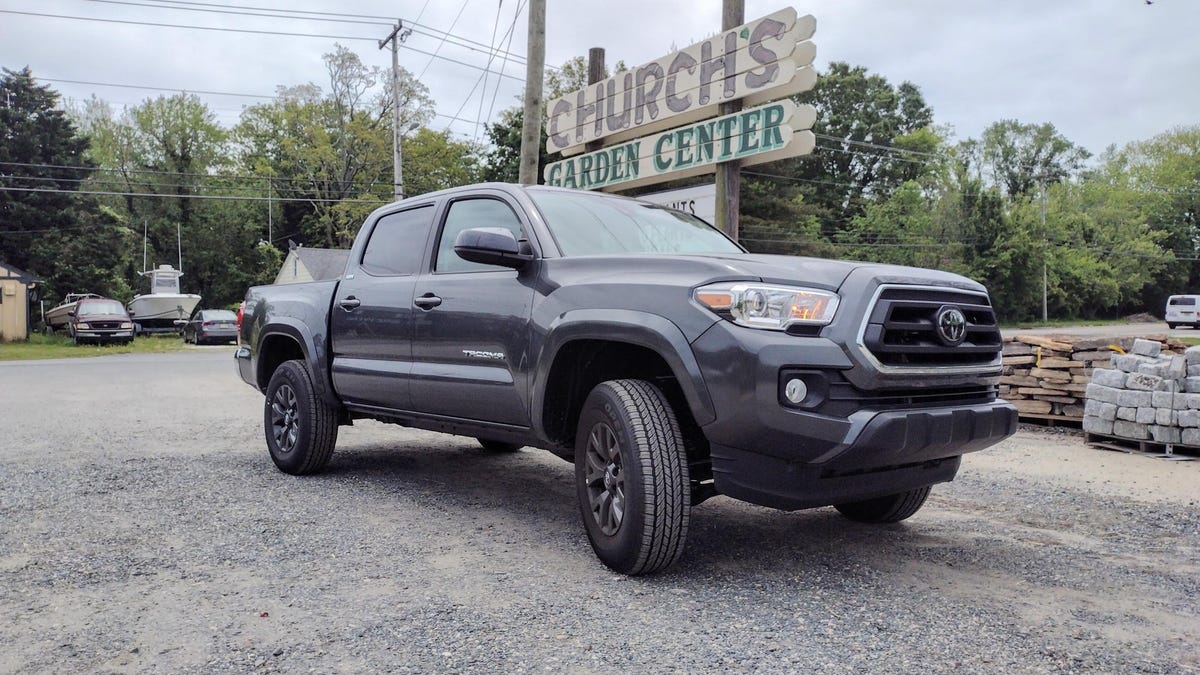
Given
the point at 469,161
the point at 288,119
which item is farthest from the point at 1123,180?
the point at 288,119

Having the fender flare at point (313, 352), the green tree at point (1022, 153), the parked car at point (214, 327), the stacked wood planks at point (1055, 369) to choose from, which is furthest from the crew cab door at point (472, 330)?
the green tree at point (1022, 153)

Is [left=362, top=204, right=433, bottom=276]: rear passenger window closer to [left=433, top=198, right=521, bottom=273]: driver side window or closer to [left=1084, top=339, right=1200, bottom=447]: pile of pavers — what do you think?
[left=433, top=198, right=521, bottom=273]: driver side window

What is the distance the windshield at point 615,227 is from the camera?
446 cm

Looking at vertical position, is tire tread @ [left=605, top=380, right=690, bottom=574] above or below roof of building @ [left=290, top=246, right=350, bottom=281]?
below

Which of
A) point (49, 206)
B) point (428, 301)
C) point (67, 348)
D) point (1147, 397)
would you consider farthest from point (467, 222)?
point (49, 206)

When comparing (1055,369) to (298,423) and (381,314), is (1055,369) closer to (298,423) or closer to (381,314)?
(381,314)

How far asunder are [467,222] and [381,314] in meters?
0.83

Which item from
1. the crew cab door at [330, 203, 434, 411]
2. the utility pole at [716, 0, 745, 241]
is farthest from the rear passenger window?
the utility pole at [716, 0, 745, 241]

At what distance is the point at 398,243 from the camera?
562 centimetres

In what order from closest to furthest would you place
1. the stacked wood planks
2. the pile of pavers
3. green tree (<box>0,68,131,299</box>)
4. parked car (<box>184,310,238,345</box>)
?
the pile of pavers < the stacked wood planks < parked car (<box>184,310,238,345</box>) < green tree (<box>0,68,131,299</box>)

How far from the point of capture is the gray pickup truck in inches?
129

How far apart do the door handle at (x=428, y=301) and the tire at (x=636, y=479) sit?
1.42 meters

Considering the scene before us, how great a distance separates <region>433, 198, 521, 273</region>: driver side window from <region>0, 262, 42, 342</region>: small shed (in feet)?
119

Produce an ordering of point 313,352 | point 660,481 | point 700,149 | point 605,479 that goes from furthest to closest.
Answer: point 700,149 < point 313,352 < point 605,479 < point 660,481
